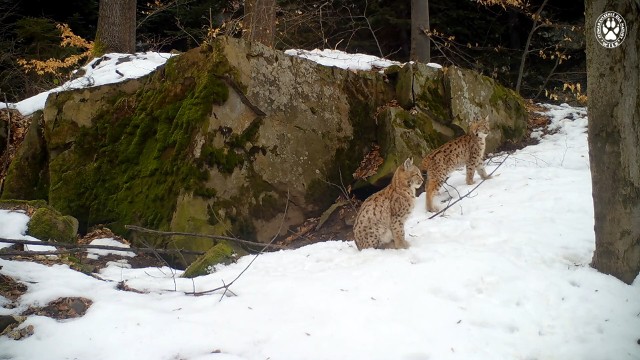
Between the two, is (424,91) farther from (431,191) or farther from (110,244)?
(110,244)

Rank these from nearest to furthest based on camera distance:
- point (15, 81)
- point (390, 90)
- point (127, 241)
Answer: point (127, 241) → point (390, 90) → point (15, 81)

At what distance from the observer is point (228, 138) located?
9148mm

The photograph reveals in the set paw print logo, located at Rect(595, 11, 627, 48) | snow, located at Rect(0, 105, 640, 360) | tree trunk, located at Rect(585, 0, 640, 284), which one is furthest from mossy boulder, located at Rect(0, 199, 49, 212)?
paw print logo, located at Rect(595, 11, 627, 48)

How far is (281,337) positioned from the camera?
15.2 ft

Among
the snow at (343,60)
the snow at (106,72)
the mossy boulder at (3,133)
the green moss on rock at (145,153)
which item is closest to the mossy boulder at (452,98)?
the snow at (343,60)

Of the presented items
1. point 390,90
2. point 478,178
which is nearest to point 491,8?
point 390,90

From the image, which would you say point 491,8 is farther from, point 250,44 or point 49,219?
point 49,219

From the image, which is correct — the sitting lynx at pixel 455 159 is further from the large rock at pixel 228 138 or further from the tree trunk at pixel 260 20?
the tree trunk at pixel 260 20

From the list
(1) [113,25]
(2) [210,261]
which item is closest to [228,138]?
(2) [210,261]

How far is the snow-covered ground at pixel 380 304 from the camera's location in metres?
4.47

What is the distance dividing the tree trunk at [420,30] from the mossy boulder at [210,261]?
954 centimetres

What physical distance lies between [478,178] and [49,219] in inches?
299

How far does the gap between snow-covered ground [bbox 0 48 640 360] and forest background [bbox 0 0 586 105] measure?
9887mm

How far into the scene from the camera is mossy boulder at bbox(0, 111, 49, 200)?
33.7 ft
